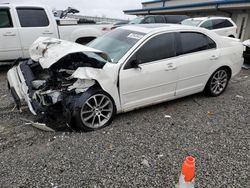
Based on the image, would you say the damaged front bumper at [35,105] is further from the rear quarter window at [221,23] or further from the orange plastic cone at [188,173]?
the rear quarter window at [221,23]

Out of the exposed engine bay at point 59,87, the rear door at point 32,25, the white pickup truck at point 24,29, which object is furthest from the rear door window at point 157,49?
the rear door at point 32,25

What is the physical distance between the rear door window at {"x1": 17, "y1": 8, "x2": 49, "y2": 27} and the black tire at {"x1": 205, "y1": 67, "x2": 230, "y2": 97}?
5024 mm

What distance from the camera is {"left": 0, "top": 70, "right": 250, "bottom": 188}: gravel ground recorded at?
2.63 m

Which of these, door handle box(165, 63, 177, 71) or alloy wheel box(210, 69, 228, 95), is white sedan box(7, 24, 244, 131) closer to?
door handle box(165, 63, 177, 71)

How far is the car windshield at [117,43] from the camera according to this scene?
387 centimetres

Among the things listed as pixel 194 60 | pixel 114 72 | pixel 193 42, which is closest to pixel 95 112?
pixel 114 72

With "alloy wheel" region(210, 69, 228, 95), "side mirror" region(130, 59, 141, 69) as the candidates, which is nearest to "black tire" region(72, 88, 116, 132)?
"side mirror" region(130, 59, 141, 69)

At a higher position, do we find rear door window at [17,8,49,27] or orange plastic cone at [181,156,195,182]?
rear door window at [17,8,49,27]

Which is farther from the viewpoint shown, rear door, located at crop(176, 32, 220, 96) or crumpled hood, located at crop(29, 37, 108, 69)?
rear door, located at crop(176, 32, 220, 96)

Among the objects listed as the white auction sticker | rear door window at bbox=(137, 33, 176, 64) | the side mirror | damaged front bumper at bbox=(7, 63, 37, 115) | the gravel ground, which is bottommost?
the gravel ground

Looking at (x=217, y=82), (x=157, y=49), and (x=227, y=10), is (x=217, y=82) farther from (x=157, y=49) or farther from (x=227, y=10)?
(x=227, y=10)

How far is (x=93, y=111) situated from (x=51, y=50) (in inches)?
47.2

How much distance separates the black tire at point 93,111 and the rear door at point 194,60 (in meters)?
1.47

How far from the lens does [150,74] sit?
388 cm
